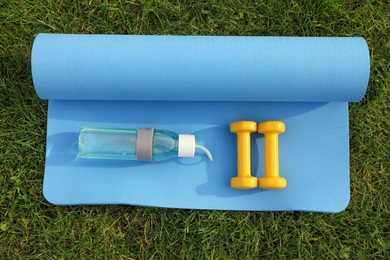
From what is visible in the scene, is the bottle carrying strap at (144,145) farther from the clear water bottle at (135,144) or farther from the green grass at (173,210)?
the green grass at (173,210)

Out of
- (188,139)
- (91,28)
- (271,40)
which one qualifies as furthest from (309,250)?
(91,28)

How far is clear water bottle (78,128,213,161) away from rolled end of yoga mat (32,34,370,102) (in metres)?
0.17

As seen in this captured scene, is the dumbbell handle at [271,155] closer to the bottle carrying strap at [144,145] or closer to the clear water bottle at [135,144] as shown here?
the clear water bottle at [135,144]

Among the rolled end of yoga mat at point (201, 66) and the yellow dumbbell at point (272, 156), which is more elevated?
the rolled end of yoga mat at point (201, 66)

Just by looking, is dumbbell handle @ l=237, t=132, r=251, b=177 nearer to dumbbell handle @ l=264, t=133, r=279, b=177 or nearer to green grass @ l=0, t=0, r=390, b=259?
dumbbell handle @ l=264, t=133, r=279, b=177

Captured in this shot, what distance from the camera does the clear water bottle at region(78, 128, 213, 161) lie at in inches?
51.3

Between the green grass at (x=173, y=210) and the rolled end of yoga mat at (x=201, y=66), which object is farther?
the green grass at (x=173, y=210)

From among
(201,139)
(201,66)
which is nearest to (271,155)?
(201,139)

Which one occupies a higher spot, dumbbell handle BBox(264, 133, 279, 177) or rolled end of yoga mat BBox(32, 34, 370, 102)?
rolled end of yoga mat BBox(32, 34, 370, 102)

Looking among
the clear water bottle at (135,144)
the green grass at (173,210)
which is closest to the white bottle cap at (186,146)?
the clear water bottle at (135,144)

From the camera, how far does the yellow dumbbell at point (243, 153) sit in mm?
1308

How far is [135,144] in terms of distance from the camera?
1352mm

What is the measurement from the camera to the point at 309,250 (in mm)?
1419

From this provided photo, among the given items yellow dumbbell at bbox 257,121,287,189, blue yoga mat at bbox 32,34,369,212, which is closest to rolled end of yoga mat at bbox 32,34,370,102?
blue yoga mat at bbox 32,34,369,212
